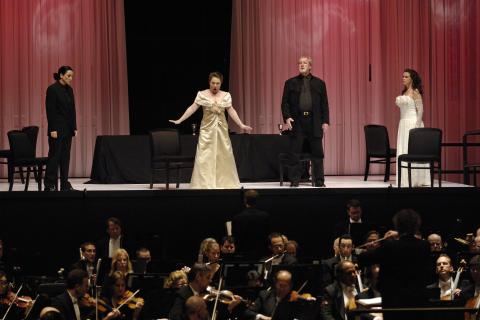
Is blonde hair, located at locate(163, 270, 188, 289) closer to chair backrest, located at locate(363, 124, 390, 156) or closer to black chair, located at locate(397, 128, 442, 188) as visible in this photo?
black chair, located at locate(397, 128, 442, 188)

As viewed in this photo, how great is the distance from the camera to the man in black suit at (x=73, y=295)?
20.0 feet

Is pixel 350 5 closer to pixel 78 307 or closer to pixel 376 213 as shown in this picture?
pixel 376 213

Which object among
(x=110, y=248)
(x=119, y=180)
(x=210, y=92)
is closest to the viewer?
(x=110, y=248)

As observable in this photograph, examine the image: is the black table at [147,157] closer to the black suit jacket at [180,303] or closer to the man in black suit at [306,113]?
the man in black suit at [306,113]

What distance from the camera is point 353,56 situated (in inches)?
533

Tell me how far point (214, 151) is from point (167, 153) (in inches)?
28.2

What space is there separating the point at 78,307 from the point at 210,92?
3.92 meters

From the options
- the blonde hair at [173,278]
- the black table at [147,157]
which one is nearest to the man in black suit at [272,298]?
the blonde hair at [173,278]

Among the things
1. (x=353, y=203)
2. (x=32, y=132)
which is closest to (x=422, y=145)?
(x=353, y=203)

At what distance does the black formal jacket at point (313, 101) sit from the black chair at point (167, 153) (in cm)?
119

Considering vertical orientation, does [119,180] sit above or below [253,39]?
below

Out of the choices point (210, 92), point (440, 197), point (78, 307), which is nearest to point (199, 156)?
point (210, 92)

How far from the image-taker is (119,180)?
10891 mm

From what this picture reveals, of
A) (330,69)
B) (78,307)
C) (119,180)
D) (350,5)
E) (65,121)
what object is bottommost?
(78,307)
